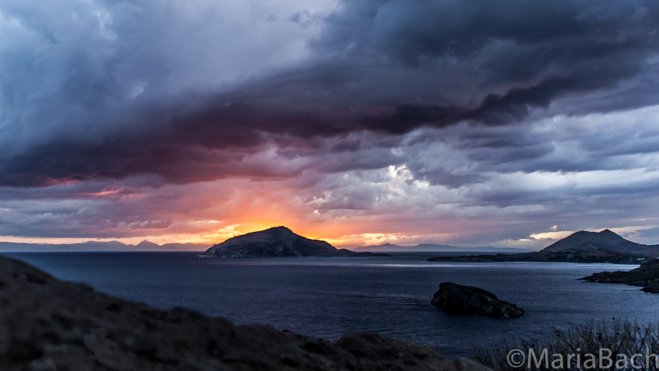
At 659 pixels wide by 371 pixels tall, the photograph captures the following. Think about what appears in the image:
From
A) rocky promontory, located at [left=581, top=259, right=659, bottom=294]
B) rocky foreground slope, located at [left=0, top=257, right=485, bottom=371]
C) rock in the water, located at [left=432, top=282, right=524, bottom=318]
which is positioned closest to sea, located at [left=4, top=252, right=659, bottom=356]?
rock in the water, located at [left=432, top=282, right=524, bottom=318]

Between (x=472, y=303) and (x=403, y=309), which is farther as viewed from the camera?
(x=403, y=309)

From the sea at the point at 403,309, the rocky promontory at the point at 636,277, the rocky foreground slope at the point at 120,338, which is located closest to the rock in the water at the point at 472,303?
the sea at the point at 403,309

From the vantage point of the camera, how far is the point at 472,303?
110 meters

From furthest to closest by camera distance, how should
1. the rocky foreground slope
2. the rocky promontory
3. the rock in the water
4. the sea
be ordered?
1. the rocky promontory
2. the rock in the water
3. the sea
4. the rocky foreground slope

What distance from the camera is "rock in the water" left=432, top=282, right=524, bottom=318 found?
104m

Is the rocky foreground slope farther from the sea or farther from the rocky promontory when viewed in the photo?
the rocky promontory

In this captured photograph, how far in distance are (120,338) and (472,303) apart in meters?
111

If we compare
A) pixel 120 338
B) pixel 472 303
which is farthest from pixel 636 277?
pixel 120 338

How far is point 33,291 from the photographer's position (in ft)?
27.9

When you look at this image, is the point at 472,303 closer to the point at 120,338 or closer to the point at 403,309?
the point at 403,309

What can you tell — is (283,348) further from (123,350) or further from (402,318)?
(402,318)

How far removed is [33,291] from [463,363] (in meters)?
10.2

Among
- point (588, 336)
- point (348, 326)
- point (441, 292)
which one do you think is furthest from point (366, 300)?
point (588, 336)

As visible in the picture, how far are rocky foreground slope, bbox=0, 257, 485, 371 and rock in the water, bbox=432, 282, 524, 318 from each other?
3995 inches
